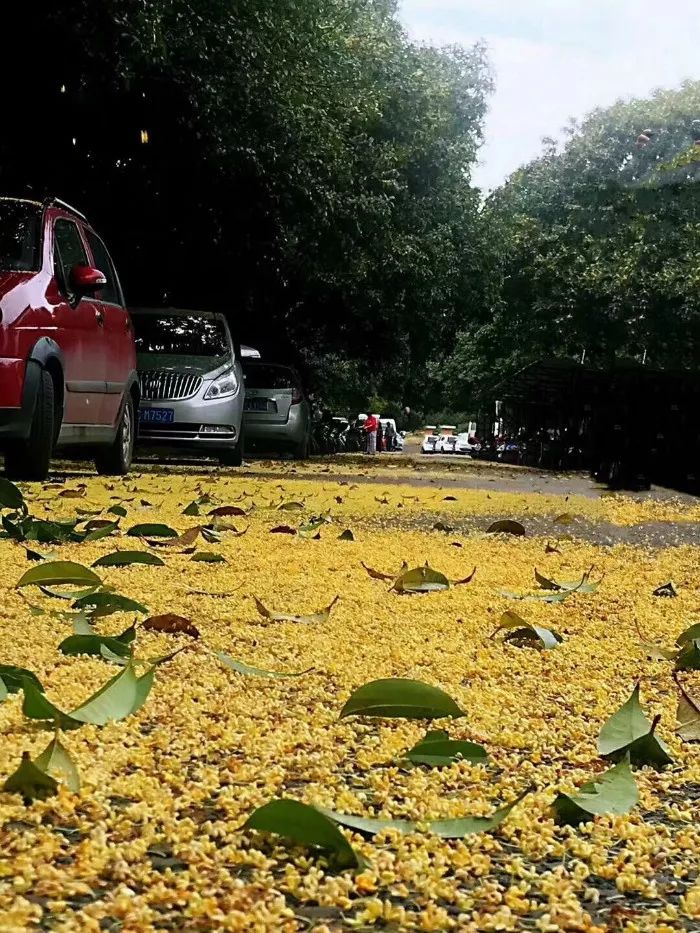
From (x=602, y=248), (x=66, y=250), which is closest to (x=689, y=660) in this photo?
(x=66, y=250)

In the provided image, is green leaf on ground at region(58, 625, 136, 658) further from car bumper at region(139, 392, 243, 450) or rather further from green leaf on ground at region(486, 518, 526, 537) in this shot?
car bumper at region(139, 392, 243, 450)

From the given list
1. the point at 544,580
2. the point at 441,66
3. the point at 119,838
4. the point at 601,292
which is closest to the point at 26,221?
the point at 544,580

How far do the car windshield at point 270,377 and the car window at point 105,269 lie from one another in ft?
31.3

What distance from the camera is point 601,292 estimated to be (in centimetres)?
3978

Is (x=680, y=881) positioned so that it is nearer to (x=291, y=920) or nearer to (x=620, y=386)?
(x=291, y=920)

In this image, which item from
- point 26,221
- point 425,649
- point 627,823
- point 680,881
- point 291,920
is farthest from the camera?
point 26,221

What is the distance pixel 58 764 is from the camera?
2.05 meters

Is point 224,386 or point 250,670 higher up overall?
point 224,386

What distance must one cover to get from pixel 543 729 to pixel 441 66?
35.2 m

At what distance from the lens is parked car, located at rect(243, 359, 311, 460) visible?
2039cm

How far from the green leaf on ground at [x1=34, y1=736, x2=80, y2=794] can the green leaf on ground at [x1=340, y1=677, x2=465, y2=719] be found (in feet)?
2.10

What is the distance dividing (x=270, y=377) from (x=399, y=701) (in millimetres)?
18594

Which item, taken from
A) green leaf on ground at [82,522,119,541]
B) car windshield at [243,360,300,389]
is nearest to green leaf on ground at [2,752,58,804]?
green leaf on ground at [82,522,119,541]

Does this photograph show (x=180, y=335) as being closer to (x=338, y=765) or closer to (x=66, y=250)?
(x=66, y=250)
